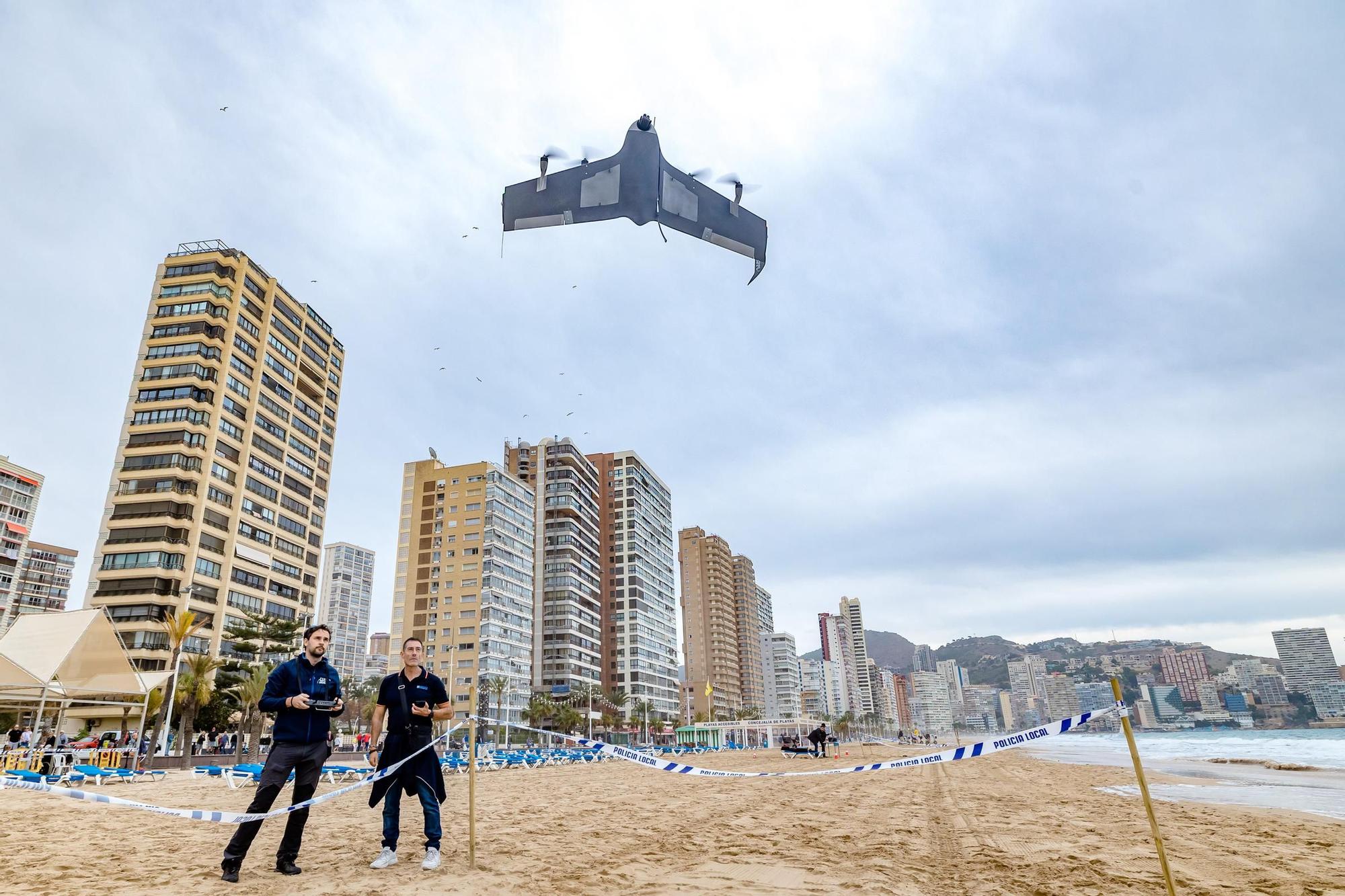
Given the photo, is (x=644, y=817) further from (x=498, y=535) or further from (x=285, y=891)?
(x=498, y=535)

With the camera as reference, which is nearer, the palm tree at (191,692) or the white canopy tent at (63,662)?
the white canopy tent at (63,662)

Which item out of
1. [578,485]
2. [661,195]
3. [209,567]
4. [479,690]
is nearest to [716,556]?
[578,485]

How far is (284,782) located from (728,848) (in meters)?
3.92

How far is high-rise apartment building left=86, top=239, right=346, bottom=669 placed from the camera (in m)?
50.9

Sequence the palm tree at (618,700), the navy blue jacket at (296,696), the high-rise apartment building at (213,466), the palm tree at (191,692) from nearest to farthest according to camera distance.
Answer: the navy blue jacket at (296,696) < the palm tree at (191,692) < the high-rise apartment building at (213,466) < the palm tree at (618,700)

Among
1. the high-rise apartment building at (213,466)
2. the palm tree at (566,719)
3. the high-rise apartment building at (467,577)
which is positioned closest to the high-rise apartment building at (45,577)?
the high-rise apartment building at (467,577)

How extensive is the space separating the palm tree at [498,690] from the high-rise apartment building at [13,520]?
49883 mm

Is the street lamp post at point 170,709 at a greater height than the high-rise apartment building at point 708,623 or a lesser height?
lesser

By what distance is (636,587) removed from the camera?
112688 mm

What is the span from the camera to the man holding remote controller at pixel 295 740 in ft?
17.4

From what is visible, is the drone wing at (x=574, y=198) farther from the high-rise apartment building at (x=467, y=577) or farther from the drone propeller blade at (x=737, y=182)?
the high-rise apartment building at (x=467, y=577)

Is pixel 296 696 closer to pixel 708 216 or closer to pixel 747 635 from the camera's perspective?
pixel 708 216

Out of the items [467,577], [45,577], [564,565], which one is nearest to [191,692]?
[467,577]

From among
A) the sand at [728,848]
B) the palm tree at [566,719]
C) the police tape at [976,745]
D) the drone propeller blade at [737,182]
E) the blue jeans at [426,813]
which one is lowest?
the palm tree at [566,719]
